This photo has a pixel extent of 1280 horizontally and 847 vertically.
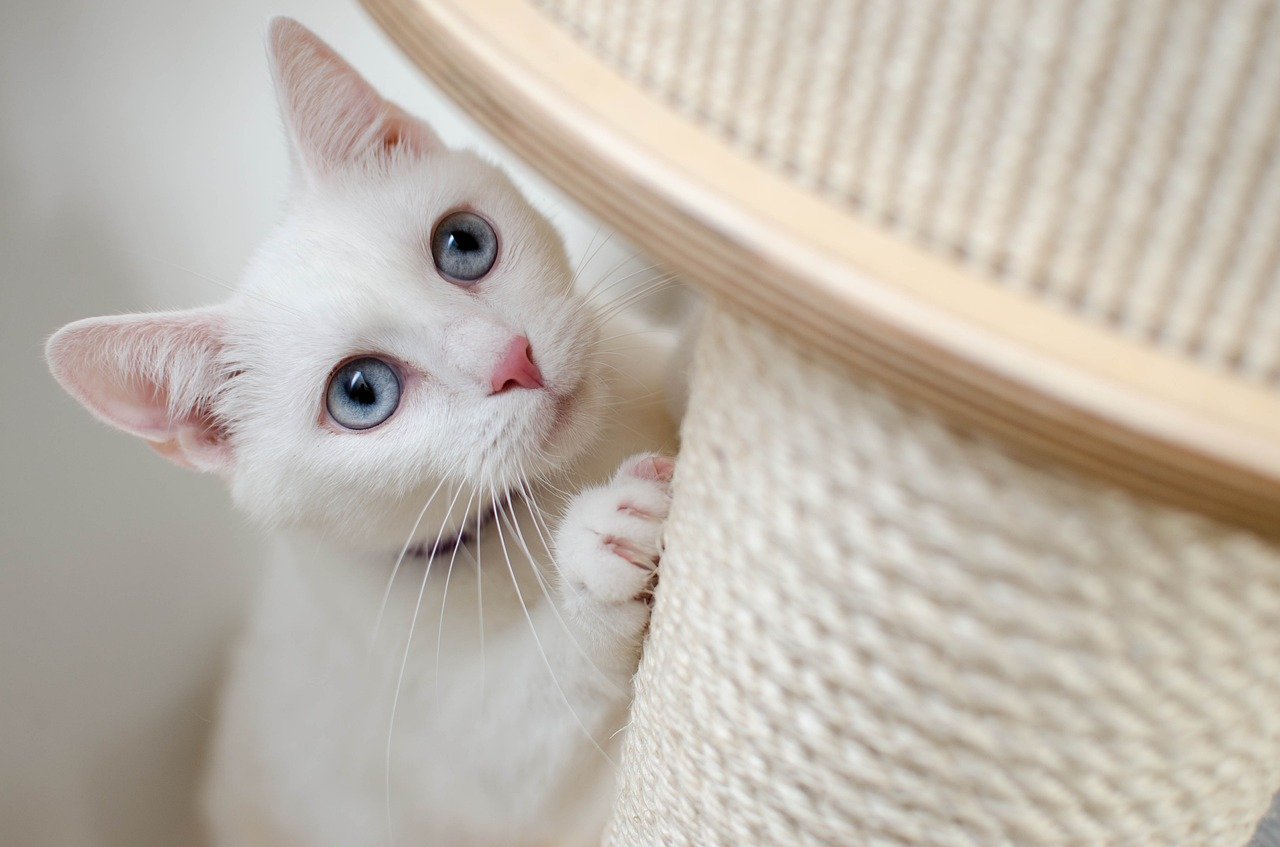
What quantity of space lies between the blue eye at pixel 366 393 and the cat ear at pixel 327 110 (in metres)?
0.22

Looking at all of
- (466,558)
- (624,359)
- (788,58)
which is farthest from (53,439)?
(788,58)

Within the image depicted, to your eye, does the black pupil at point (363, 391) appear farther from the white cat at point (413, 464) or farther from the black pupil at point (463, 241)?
the black pupil at point (463, 241)

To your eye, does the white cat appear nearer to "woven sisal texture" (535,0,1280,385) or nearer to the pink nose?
the pink nose

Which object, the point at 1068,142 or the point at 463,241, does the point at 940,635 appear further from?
the point at 463,241

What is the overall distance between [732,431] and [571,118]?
0.20m

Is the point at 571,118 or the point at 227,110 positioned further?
the point at 227,110

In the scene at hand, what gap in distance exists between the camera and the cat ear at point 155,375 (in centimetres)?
73

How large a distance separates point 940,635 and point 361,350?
52 centimetres

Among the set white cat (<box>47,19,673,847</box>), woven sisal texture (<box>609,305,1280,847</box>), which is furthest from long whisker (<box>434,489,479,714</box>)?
woven sisal texture (<box>609,305,1280,847</box>)

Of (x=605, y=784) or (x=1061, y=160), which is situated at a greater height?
(x=1061, y=160)

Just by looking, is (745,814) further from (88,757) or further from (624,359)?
(88,757)

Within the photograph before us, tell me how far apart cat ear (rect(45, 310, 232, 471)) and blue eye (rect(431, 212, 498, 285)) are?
21 centimetres

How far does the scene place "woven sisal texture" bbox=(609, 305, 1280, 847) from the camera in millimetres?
386

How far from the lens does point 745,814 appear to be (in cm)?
52
